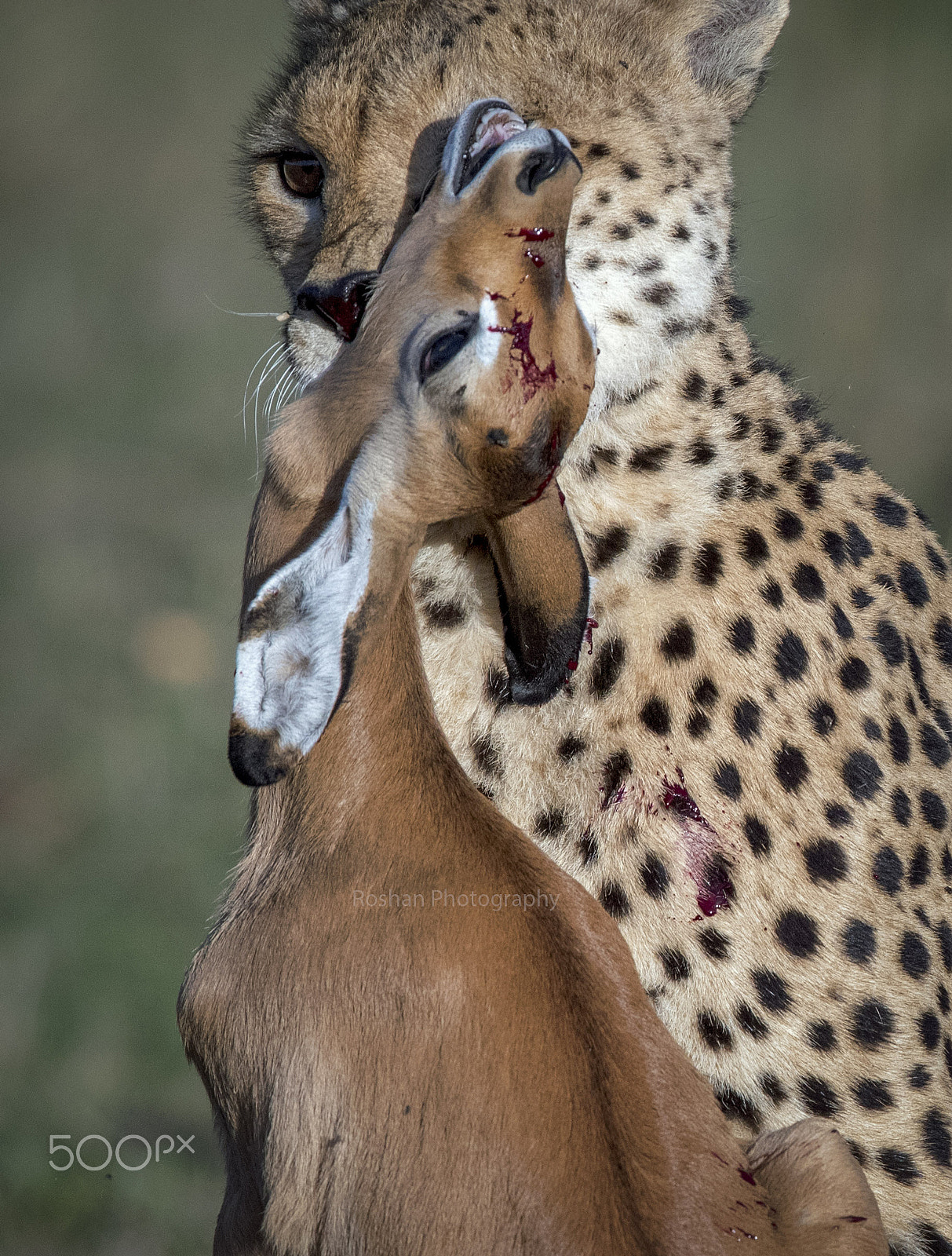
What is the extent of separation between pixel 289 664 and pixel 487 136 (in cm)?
62

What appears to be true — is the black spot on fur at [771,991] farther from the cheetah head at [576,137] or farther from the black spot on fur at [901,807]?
the cheetah head at [576,137]

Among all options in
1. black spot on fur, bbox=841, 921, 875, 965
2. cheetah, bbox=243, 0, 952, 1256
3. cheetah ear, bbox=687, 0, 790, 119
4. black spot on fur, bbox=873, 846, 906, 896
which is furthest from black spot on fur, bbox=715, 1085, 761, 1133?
cheetah ear, bbox=687, 0, 790, 119

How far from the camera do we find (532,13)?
75.5 inches

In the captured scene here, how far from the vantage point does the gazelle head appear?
1.31 meters

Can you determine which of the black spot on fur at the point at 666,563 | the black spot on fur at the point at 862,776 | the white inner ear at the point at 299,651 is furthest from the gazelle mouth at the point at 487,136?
the black spot on fur at the point at 862,776

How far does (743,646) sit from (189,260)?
184 inches

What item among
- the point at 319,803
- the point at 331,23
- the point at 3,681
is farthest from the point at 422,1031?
the point at 3,681

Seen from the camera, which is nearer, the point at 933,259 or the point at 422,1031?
the point at 422,1031

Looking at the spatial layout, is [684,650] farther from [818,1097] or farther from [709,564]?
[818,1097]

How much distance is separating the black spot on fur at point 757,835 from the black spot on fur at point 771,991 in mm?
143

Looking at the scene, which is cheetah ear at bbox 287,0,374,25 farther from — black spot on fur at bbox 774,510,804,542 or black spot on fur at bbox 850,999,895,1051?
black spot on fur at bbox 850,999,895,1051

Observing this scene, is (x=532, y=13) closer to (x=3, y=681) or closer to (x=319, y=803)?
(x=319, y=803)

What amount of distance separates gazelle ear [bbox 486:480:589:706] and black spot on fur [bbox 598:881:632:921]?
32 centimetres

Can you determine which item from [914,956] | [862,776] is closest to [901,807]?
[862,776]
